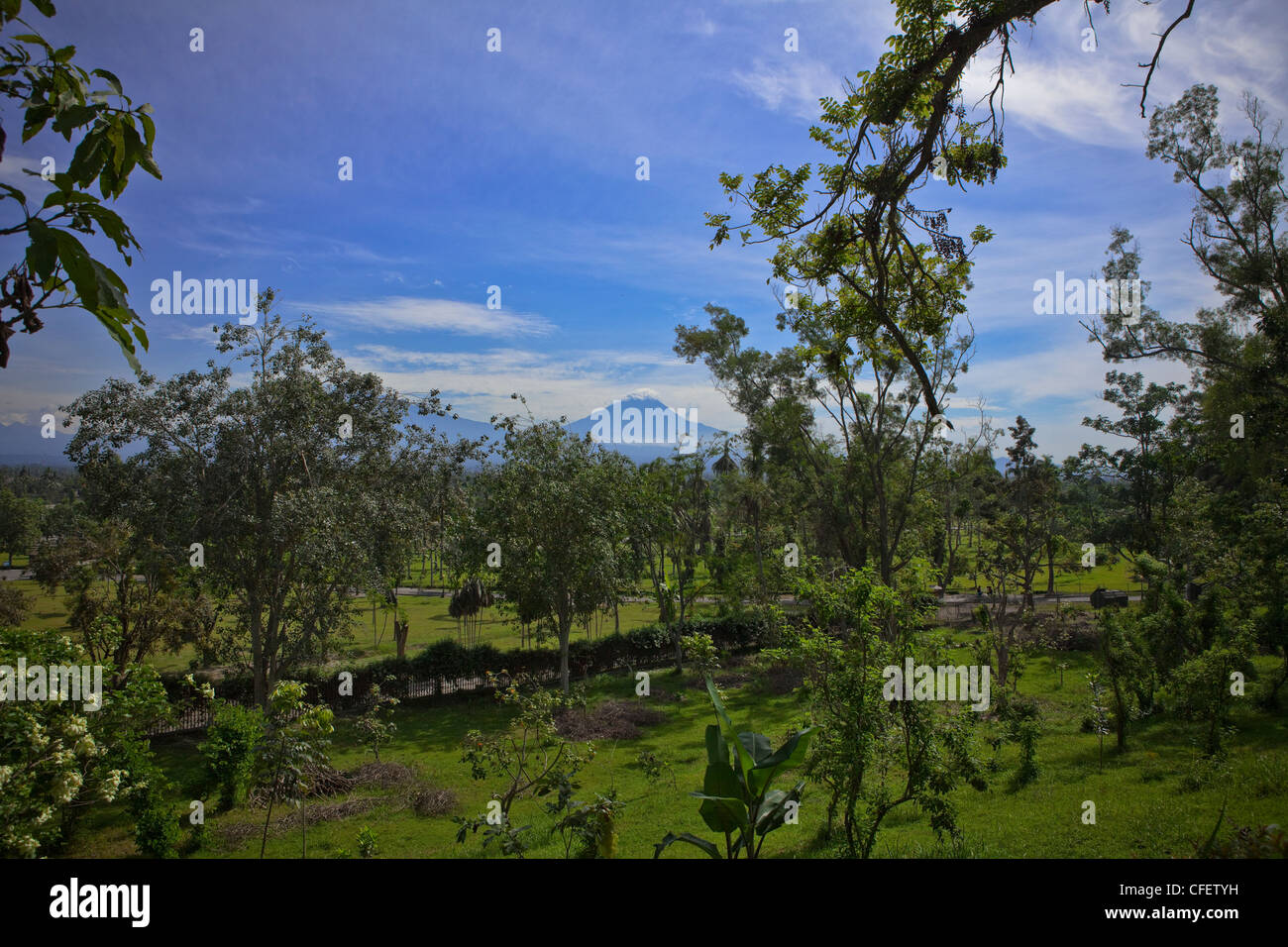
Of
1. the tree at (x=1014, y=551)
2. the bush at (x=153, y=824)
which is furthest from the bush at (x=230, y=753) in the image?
the tree at (x=1014, y=551)

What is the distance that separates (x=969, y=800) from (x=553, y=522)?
453 inches

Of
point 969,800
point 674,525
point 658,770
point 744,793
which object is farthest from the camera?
point 674,525

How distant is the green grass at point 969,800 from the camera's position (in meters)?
6.70

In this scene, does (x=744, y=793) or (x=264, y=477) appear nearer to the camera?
(x=744, y=793)

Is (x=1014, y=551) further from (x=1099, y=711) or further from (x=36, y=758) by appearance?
(x=36, y=758)

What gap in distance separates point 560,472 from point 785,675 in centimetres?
991

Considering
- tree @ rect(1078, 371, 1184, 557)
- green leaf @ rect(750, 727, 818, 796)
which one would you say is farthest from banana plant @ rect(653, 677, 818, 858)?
tree @ rect(1078, 371, 1184, 557)

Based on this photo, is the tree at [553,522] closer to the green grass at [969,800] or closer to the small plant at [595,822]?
the green grass at [969,800]

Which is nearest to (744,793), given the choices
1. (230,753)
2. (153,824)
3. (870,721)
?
(870,721)

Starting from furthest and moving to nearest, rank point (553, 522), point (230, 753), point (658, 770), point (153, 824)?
point (553, 522) < point (230, 753) < point (658, 770) < point (153, 824)

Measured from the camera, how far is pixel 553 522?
17.9 m

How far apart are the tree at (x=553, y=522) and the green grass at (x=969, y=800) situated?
3814 millimetres
